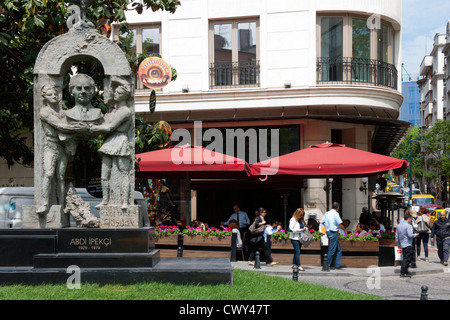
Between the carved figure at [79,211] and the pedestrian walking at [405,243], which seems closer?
the carved figure at [79,211]

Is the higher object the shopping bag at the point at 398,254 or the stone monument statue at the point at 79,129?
the stone monument statue at the point at 79,129

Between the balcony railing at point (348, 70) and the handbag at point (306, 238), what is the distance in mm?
9128

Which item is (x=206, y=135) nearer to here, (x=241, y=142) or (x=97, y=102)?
(x=241, y=142)

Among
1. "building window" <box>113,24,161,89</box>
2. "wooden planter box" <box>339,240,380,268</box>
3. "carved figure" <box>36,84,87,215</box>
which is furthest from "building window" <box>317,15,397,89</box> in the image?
"carved figure" <box>36,84,87,215</box>

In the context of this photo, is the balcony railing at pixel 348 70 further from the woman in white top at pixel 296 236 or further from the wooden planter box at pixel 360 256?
the woman in white top at pixel 296 236

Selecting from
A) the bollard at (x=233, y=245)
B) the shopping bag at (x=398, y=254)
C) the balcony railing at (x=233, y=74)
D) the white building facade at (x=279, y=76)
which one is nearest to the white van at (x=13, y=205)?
the bollard at (x=233, y=245)

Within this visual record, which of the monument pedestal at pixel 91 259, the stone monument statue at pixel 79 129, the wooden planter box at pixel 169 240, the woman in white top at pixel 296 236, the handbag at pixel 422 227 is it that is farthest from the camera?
the handbag at pixel 422 227

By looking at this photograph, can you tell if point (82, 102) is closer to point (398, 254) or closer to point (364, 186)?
point (398, 254)

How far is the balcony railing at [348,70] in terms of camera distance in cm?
2208

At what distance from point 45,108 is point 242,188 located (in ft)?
46.4

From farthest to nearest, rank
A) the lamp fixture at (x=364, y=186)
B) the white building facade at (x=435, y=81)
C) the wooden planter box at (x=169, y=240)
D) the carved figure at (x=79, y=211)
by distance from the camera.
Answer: the white building facade at (x=435, y=81)
the lamp fixture at (x=364, y=186)
the wooden planter box at (x=169, y=240)
the carved figure at (x=79, y=211)

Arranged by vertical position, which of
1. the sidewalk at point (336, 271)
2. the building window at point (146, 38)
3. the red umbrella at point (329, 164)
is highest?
the building window at point (146, 38)

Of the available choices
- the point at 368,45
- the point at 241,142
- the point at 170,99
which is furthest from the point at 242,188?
the point at 368,45

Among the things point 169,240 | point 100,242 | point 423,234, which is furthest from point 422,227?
point 100,242
